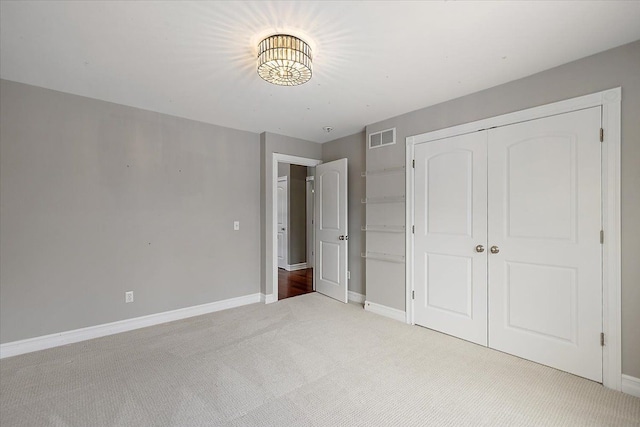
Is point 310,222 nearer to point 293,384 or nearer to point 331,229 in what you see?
point 331,229

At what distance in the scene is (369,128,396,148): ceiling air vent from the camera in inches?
137

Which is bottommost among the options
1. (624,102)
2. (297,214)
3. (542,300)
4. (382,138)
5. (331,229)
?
(542,300)

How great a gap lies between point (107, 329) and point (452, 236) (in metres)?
3.76

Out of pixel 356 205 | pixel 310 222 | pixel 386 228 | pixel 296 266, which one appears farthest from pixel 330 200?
pixel 296 266

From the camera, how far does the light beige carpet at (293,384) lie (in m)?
1.77

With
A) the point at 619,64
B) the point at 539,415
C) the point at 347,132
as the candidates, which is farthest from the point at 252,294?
the point at 619,64

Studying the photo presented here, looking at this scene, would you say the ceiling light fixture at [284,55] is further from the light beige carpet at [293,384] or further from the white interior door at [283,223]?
the white interior door at [283,223]

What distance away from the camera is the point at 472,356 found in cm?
255

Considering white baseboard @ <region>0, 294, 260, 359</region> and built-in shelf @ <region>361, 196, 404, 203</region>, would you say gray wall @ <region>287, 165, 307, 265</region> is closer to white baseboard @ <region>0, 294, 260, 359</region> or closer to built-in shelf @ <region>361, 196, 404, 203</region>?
white baseboard @ <region>0, 294, 260, 359</region>

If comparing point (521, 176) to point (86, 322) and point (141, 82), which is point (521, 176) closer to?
point (141, 82)

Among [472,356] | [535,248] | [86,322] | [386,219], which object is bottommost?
[472,356]

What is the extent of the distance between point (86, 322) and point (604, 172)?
477cm

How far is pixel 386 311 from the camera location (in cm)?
355

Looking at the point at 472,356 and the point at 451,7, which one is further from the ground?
the point at 451,7
